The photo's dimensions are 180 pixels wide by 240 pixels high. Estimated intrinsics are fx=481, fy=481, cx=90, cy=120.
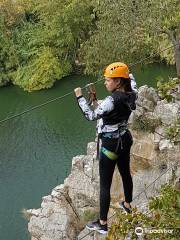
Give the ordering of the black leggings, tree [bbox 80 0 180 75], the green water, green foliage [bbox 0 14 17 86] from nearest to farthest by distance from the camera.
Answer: the black leggings, the green water, tree [bbox 80 0 180 75], green foliage [bbox 0 14 17 86]

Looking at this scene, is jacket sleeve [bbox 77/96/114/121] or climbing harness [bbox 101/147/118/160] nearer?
jacket sleeve [bbox 77/96/114/121]

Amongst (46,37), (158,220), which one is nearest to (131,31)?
(46,37)

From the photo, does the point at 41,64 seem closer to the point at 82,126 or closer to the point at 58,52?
the point at 58,52

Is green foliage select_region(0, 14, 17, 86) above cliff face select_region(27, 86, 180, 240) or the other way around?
the other way around

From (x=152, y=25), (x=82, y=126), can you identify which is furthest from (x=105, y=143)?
(x=82, y=126)

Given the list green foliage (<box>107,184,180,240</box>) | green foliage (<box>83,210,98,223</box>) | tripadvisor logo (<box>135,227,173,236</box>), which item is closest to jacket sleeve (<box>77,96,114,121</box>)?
green foliage (<box>107,184,180,240</box>)

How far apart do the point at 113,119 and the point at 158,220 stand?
1374mm

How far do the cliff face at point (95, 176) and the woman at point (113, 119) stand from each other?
4227mm

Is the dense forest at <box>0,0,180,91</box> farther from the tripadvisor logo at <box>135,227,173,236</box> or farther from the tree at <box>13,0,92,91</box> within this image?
the tripadvisor logo at <box>135,227,173,236</box>

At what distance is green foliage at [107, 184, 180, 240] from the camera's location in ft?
11.1

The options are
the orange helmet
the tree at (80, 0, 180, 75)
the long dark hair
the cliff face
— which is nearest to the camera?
the orange helmet

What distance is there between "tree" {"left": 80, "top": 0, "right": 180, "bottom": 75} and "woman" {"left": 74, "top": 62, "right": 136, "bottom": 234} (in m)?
10.7

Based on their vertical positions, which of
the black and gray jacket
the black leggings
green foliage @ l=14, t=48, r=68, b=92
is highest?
the black and gray jacket

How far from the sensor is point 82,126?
20422 mm
